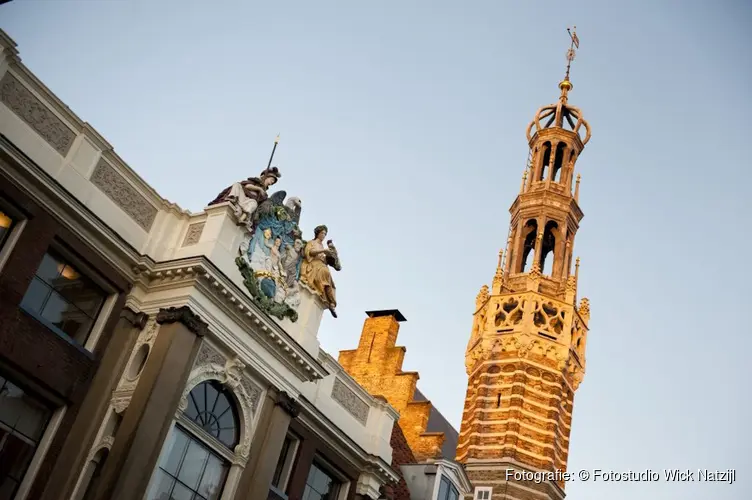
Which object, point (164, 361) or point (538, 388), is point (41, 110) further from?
point (538, 388)

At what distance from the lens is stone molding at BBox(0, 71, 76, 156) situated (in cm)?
1819

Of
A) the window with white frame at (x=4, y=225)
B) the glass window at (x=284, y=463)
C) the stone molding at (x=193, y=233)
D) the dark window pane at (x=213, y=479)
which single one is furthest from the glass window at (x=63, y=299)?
the glass window at (x=284, y=463)

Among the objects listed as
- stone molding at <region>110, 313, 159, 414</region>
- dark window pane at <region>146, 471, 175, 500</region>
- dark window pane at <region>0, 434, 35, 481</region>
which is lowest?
dark window pane at <region>0, 434, 35, 481</region>

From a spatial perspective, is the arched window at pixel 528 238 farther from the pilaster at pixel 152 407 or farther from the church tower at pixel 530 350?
the pilaster at pixel 152 407

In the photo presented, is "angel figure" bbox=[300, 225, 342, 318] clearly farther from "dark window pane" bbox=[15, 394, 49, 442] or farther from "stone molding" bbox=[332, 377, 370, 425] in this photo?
"dark window pane" bbox=[15, 394, 49, 442]

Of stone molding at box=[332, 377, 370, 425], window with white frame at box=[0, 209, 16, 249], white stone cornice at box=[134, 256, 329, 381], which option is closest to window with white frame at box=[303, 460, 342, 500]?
stone molding at box=[332, 377, 370, 425]

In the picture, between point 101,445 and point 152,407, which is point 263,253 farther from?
point 101,445

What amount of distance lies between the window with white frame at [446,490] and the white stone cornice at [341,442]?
10.9ft

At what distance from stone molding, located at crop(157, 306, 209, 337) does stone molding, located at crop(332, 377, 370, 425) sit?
663cm

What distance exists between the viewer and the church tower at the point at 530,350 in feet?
129

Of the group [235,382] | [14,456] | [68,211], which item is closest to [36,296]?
[68,211]

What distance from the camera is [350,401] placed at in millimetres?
26016

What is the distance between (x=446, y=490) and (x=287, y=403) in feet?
32.5

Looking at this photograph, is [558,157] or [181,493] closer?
[181,493]
